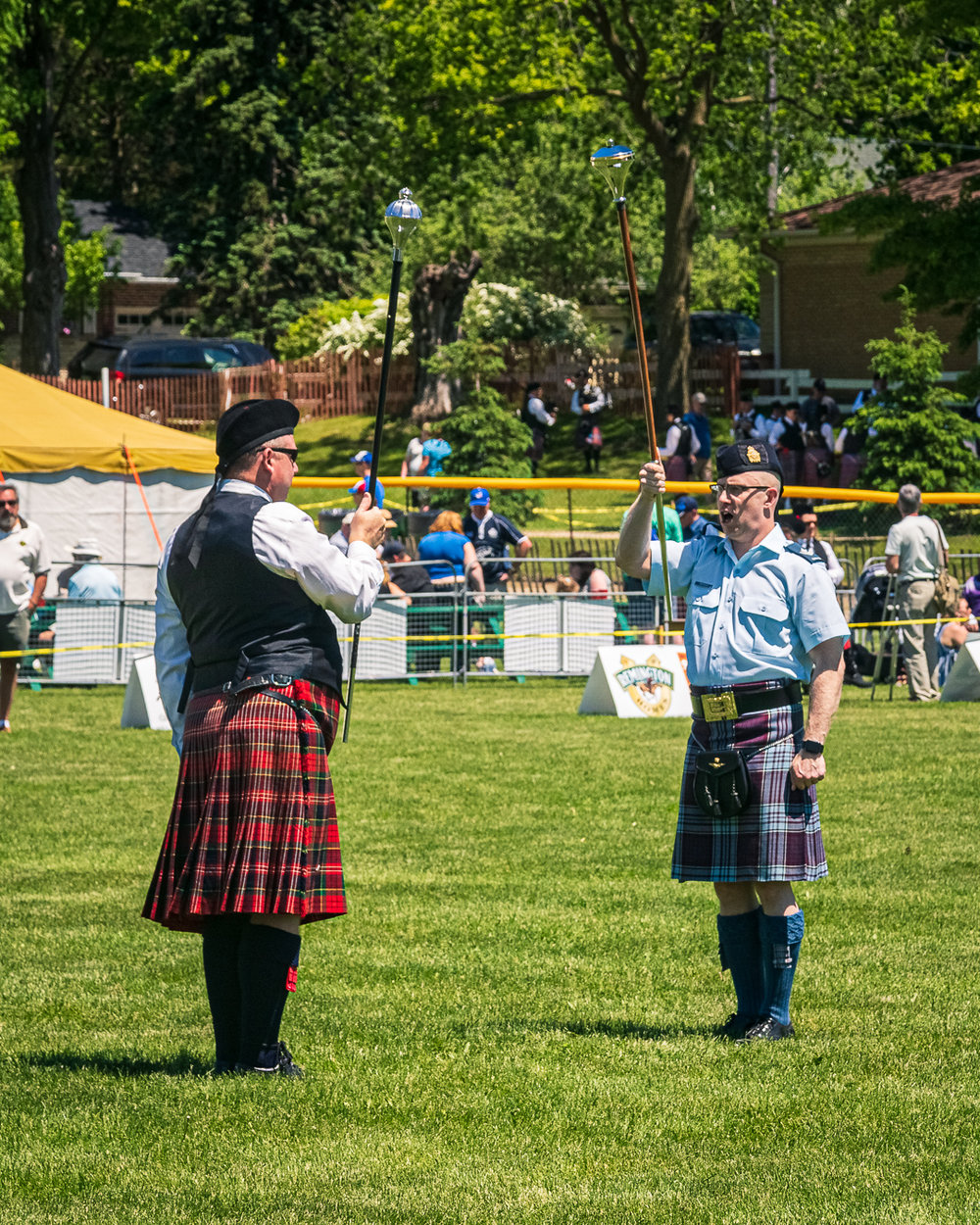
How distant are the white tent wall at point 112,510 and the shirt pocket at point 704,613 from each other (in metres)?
12.9

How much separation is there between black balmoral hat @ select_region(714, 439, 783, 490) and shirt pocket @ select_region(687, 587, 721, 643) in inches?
14.8

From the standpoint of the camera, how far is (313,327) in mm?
43188

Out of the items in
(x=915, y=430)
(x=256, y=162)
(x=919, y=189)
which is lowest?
(x=915, y=430)

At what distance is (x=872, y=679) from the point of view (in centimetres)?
1551

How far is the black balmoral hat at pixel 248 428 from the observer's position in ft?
15.8

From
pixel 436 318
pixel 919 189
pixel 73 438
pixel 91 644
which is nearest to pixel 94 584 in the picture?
pixel 91 644

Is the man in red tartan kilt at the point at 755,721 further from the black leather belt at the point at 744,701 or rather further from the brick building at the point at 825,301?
the brick building at the point at 825,301

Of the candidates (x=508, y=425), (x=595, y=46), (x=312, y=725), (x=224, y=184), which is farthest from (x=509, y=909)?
(x=224, y=184)

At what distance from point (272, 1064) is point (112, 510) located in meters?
13.7

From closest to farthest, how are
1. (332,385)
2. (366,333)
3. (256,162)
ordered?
(332,385), (366,333), (256,162)

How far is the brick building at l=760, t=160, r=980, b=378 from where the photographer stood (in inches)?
1378

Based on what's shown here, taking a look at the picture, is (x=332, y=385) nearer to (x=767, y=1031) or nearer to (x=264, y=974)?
(x=767, y=1031)

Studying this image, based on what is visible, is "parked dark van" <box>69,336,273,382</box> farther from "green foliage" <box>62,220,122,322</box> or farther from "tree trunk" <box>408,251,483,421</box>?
"green foliage" <box>62,220,122,322</box>

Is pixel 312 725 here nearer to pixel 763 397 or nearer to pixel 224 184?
pixel 763 397
